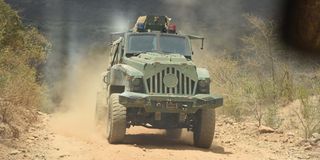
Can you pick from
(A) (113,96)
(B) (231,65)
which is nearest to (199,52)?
(B) (231,65)

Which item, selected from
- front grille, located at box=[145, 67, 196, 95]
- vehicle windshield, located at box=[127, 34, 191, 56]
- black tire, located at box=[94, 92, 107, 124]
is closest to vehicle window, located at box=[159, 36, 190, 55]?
vehicle windshield, located at box=[127, 34, 191, 56]

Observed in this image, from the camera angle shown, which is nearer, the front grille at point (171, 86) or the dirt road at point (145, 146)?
the dirt road at point (145, 146)

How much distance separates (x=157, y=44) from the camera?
12.3 meters

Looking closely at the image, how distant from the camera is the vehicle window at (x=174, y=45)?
12352 millimetres

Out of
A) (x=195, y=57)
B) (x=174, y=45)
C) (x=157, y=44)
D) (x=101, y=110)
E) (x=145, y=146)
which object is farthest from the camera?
(x=195, y=57)

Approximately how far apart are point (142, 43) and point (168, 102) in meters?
2.07

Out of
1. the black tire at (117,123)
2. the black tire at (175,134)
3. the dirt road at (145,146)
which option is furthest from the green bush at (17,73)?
the black tire at (175,134)

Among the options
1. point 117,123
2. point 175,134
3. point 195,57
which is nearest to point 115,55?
point 175,134

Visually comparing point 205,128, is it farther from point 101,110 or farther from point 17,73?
point 17,73

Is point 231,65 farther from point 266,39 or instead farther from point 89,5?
point 89,5

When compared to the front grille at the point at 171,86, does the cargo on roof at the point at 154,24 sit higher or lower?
higher

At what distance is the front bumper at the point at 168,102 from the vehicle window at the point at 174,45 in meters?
1.78

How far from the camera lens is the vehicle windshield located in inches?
483

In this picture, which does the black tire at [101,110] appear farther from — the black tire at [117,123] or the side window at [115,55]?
the black tire at [117,123]
